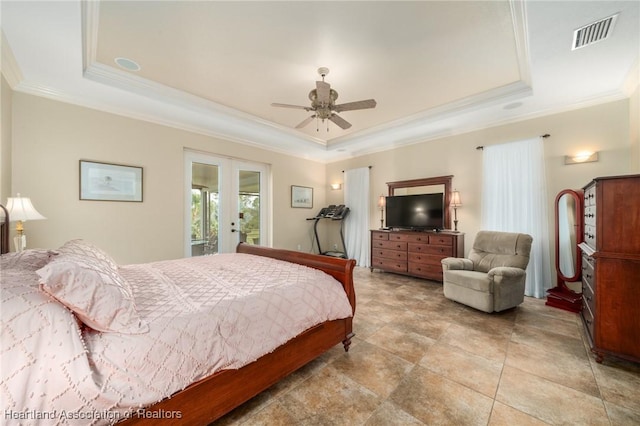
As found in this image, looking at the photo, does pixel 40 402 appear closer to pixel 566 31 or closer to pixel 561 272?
pixel 566 31

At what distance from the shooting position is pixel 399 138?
512 cm

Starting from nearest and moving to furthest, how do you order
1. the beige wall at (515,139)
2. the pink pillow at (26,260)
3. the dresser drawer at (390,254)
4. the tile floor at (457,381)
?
the pink pillow at (26,260)
the tile floor at (457,381)
the beige wall at (515,139)
the dresser drawer at (390,254)

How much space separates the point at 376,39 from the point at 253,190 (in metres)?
3.81

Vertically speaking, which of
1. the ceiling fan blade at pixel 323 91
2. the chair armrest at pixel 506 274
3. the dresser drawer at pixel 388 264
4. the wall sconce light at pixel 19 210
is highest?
the ceiling fan blade at pixel 323 91

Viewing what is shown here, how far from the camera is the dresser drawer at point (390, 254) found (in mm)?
4781

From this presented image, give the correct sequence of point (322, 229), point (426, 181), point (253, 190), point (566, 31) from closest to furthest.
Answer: point (566, 31)
point (426, 181)
point (253, 190)
point (322, 229)

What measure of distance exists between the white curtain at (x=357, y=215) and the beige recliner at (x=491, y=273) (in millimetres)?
2456

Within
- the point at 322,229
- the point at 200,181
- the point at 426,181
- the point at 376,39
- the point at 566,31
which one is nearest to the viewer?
the point at 566,31

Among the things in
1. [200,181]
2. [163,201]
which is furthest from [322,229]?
[163,201]

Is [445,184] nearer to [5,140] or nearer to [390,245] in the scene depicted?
[390,245]

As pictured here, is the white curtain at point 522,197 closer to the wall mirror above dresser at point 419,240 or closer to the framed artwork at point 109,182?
the wall mirror above dresser at point 419,240

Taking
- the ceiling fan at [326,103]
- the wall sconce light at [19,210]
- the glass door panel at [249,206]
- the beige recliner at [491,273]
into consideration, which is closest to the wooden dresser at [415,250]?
the beige recliner at [491,273]

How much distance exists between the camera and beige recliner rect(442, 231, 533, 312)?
2.99m

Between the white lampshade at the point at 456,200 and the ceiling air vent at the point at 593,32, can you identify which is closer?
the ceiling air vent at the point at 593,32
